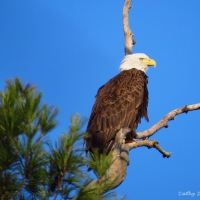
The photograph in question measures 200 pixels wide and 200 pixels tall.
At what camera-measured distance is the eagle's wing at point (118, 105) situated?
6773mm

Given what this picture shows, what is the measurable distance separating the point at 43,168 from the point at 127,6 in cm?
498

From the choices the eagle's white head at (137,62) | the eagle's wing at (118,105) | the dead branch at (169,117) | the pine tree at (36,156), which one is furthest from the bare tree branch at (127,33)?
the pine tree at (36,156)

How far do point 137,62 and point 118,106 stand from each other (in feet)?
3.11

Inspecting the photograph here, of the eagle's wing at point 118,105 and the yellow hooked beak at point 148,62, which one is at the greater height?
the yellow hooked beak at point 148,62

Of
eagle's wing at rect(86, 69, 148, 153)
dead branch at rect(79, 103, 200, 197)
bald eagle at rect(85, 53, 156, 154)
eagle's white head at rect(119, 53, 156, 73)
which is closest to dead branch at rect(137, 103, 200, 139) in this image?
dead branch at rect(79, 103, 200, 197)

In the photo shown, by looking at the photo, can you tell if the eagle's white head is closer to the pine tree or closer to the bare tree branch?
the bare tree branch

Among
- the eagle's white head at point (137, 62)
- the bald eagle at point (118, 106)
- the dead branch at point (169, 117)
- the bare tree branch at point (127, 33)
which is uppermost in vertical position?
the bare tree branch at point (127, 33)

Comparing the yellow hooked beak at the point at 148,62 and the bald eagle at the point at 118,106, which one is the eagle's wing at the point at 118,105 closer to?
the bald eagle at the point at 118,106

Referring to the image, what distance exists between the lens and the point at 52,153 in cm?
324

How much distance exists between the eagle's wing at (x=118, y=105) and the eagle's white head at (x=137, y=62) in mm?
256

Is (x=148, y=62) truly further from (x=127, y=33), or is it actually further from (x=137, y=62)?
(x=127, y=33)

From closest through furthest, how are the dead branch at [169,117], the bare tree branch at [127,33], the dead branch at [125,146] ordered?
the dead branch at [125,146], the dead branch at [169,117], the bare tree branch at [127,33]

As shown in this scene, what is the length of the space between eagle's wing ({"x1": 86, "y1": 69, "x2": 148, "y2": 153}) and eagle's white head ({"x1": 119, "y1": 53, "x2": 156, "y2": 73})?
10.1 inches

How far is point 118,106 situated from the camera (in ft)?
23.0
